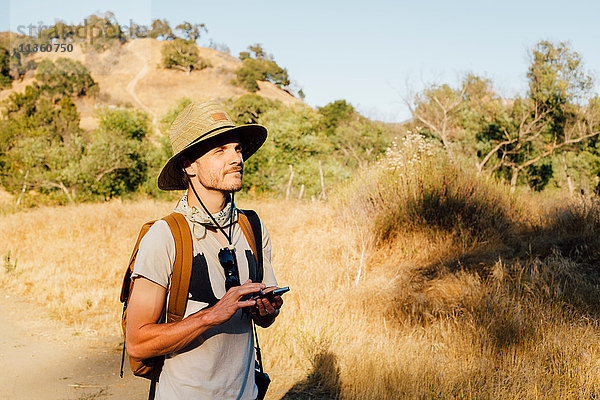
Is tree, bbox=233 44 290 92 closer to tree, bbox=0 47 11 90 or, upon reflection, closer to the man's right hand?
tree, bbox=0 47 11 90

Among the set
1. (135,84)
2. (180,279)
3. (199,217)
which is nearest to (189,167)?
(199,217)

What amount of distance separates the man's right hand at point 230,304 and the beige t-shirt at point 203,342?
0.72 ft

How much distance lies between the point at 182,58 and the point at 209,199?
76631 mm

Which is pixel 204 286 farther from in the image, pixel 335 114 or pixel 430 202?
pixel 335 114

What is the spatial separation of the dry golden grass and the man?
2509mm

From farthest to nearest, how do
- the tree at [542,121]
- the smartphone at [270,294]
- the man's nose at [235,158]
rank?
1. the tree at [542,121]
2. the man's nose at [235,158]
3. the smartphone at [270,294]

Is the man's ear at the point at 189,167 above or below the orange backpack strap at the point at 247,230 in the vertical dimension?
above

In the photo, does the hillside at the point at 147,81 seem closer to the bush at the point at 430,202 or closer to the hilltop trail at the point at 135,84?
the hilltop trail at the point at 135,84

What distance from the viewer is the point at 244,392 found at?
70.7 inches

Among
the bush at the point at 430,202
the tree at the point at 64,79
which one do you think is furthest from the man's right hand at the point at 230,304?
the tree at the point at 64,79

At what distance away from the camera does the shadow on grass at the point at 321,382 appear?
4.29m

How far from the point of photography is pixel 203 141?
1883mm

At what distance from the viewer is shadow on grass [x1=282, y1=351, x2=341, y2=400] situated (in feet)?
14.1

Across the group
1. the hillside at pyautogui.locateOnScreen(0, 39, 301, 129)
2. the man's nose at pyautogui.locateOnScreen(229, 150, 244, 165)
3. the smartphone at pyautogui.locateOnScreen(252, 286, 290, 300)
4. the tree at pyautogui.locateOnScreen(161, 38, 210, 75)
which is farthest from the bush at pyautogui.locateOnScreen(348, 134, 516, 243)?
the tree at pyautogui.locateOnScreen(161, 38, 210, 75)
